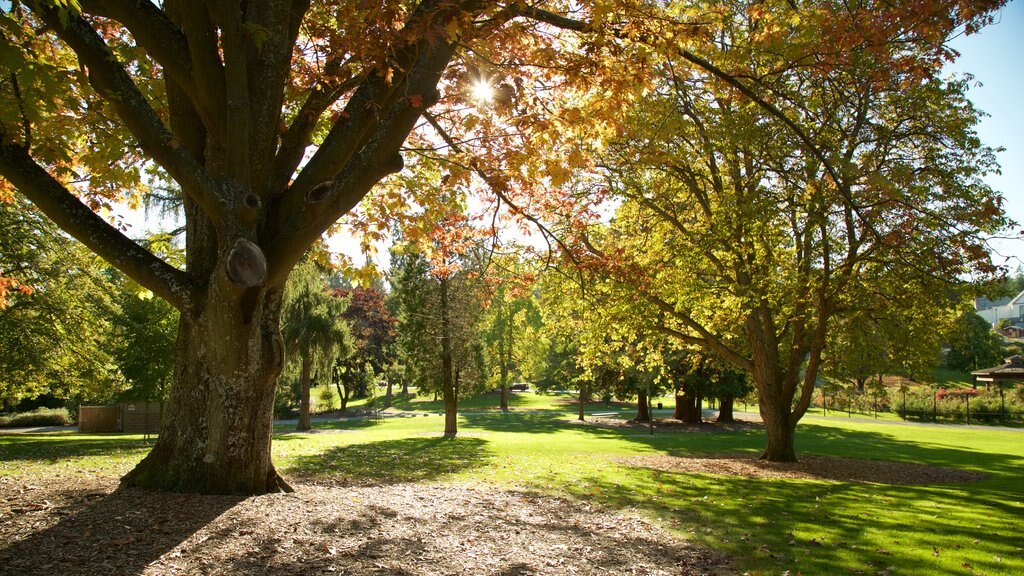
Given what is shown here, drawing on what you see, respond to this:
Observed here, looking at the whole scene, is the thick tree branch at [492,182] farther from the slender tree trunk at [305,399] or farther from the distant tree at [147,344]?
the slender tree trunk at [305,399]

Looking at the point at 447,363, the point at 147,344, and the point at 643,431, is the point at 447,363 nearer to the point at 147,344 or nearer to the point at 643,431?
the point at 147,344

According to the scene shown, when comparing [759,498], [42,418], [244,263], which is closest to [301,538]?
[244,263]

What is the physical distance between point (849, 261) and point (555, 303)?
7.43 m

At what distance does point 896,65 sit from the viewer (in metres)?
6.70

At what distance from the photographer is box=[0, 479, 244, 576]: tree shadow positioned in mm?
4172

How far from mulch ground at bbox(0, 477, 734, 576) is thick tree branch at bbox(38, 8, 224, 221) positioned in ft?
9.21

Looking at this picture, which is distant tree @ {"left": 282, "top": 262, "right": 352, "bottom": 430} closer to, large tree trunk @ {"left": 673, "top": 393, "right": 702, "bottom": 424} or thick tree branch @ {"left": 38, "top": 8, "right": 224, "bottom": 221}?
large tree trunk @ {"left": 673, "top": 393, "right": 702, "bottom": 424}

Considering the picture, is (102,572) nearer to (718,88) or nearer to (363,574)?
(363,574)

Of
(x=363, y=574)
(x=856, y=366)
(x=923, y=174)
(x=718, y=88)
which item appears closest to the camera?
(x=363, y=574)

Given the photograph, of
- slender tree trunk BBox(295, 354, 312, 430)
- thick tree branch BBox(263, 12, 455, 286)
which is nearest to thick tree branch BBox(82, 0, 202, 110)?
thick tree branch BBox(263, 12, 455, 286)

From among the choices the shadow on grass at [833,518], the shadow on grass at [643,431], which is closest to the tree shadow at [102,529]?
the shadow on grass at [833,518]

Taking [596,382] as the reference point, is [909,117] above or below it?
above

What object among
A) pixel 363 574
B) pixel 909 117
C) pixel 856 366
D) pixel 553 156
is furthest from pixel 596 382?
pixel 363 574

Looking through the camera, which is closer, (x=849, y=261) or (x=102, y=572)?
(x=102, y=572)
